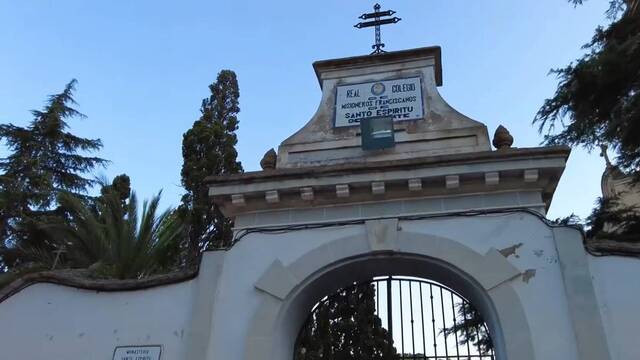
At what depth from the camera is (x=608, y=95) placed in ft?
33.0

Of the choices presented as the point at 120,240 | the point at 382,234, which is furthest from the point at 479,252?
the point at 120,240

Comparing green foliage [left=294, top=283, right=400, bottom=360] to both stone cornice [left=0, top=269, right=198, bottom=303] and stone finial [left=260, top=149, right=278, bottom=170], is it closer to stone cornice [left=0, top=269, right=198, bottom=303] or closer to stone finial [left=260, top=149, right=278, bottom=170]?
stone finial [left=260, top=149, right=278, bottom=170]

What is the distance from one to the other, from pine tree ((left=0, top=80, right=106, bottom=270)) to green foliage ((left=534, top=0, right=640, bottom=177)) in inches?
466

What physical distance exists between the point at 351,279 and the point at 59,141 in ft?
45.4

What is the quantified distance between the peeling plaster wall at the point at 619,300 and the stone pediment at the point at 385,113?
1.92m

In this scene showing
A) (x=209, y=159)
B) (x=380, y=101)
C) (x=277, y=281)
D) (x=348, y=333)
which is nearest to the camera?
(x=277, y=281)

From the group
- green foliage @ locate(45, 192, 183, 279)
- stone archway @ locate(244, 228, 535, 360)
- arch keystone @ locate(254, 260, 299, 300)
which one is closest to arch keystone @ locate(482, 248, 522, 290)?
Answer: stone archway @ locate(244, 228, 535, 360)

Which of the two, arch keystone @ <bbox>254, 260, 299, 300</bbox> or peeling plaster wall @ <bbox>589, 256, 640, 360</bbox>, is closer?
peeling plaster wall @ <bbox>589, 256, 640, 360</bbox>

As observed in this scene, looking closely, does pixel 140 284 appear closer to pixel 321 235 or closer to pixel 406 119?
pixel 321 235

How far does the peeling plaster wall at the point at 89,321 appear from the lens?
19.7ft

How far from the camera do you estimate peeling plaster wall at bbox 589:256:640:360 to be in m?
5.10

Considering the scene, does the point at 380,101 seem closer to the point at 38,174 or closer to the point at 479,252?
the point at 479,252

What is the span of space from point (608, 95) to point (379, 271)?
6470mm

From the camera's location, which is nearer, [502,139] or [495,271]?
[495,271]
